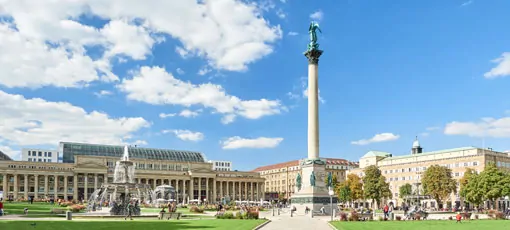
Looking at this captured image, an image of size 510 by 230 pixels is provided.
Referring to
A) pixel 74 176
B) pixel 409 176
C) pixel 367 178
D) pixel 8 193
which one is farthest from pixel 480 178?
pixel 8 193

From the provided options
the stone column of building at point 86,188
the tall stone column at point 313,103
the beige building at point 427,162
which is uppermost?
the tall stone column at point 313,103

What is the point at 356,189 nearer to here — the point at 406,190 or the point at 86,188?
the point at 406,190

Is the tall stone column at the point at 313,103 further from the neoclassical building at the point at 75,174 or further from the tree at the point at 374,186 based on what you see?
the neoclassical building at the point at 75,174

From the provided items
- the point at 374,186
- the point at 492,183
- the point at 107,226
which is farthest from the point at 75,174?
the point at 107,226

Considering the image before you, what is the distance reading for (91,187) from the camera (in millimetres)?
183000

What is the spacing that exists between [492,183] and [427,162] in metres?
56.2

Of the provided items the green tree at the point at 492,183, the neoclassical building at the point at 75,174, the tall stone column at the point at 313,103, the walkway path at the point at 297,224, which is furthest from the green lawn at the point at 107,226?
the neoclassical building at the point at 75,174

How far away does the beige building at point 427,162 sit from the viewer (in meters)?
136

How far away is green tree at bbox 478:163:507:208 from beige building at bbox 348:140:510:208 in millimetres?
25127

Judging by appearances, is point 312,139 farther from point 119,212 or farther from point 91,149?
point 91,149

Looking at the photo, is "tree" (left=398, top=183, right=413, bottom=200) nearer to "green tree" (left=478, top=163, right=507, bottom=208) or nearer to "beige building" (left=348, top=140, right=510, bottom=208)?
"beige building" (left=348, top=140, right=510, bottom=208)

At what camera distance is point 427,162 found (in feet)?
497

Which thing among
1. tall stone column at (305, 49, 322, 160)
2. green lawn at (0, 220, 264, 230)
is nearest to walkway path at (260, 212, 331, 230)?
green lawn at (0, 220, 264, 230)

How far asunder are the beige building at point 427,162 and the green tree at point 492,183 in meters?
25.1
